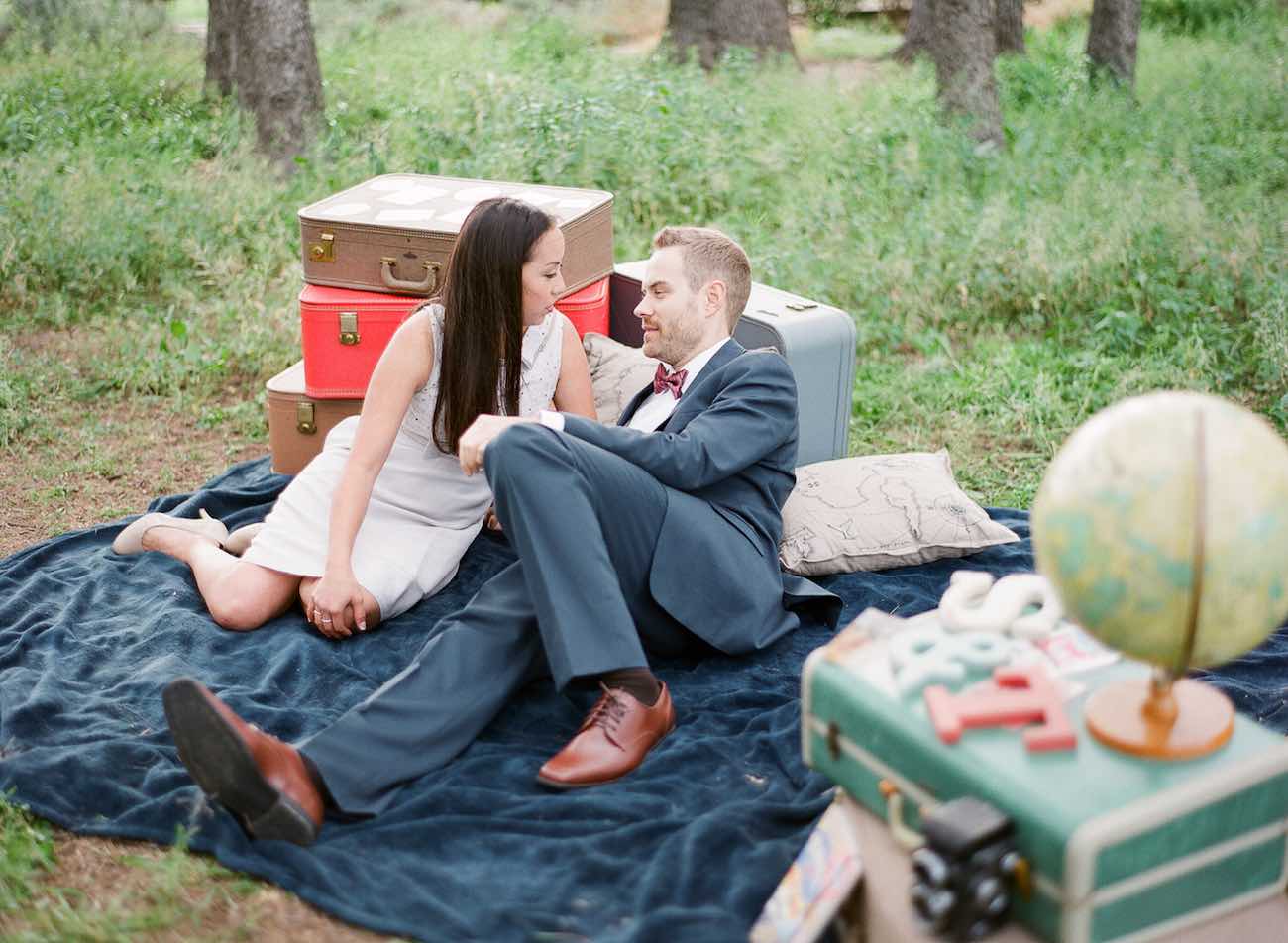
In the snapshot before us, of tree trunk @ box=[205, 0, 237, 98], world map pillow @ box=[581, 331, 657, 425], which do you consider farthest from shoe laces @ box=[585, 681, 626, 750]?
tree trunk @ box=[205, 0, 237, 98]

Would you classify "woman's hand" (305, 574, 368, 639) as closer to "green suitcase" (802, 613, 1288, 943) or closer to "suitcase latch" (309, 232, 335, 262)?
"suitcase latch" (309, 232, 335, 262)

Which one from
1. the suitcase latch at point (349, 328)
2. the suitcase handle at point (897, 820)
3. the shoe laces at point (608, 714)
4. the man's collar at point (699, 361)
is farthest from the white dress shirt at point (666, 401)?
the suitcase handle at point (897, 820)

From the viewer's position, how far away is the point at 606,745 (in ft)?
10.3

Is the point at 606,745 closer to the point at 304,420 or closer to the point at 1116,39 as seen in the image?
the point at 304,420

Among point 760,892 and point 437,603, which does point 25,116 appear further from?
point 760,892

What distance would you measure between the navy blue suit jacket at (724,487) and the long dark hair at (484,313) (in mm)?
531

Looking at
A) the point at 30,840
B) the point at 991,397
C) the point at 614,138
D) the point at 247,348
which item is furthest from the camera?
the point at 614,138

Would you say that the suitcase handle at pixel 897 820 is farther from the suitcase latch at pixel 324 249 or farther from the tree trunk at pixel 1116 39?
the tree trunk at pixel 1116 39

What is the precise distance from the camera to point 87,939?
2.65 metres

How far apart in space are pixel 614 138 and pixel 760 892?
19.1ft

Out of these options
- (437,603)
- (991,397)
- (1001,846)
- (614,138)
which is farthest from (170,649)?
(614,138)

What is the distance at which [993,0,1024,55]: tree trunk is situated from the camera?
13.9 meters

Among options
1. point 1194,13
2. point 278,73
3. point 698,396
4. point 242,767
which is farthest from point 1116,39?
point 242,767

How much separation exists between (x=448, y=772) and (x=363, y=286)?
2242mm
